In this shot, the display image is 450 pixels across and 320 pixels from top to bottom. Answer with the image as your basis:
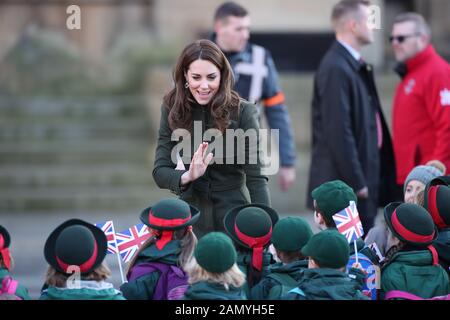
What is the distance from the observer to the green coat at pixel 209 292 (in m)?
4.40

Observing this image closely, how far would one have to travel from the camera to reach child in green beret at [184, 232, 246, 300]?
4414 mm

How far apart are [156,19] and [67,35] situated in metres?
1.23

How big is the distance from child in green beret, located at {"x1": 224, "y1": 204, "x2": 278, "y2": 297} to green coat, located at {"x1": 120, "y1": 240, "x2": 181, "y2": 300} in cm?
29

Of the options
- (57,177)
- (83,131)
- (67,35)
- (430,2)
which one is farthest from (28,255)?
(430,2)

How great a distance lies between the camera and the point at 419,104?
7.41 m

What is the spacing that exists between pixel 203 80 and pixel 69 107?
8268mm

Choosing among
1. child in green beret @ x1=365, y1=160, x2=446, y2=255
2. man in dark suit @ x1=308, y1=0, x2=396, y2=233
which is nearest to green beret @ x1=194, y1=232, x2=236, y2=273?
child in green beret @ x1=365, y1=160, x2=446, y2=255

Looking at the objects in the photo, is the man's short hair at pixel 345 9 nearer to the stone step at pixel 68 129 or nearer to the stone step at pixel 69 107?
the stone step at pixel 68 129

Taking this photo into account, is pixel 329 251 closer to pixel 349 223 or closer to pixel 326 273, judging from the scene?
pixel 326 273

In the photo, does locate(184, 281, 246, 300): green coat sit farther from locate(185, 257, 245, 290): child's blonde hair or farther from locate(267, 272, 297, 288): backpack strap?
locate(267, 272, 297, 288): backpack strap

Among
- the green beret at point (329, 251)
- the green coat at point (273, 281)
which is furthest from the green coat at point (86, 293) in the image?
the green beret at point (329, 251)

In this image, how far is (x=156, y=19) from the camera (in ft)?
47.0

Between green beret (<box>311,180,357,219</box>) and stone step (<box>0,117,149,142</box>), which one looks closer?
green beret (<box>311,180,357,219</box>)
